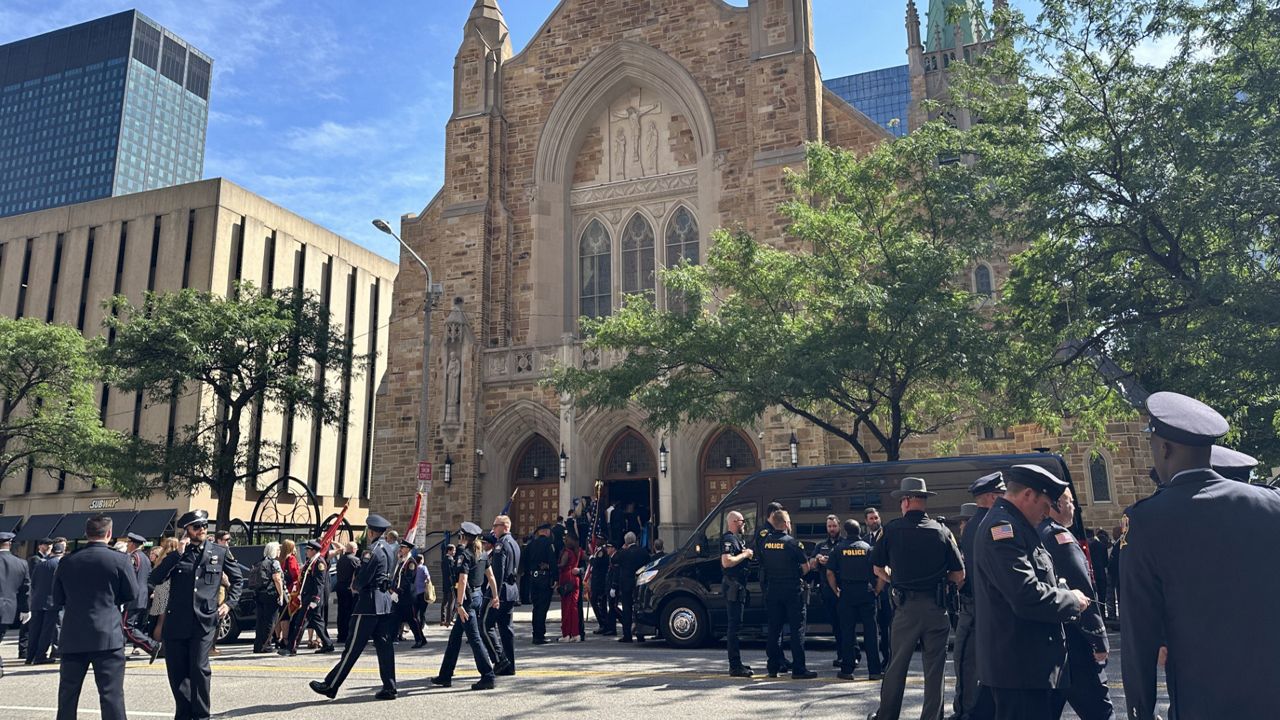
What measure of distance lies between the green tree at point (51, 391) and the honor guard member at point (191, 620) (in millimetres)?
23910

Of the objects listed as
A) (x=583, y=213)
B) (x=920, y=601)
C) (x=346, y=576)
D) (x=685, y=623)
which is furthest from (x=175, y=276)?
(x=920, y=601)

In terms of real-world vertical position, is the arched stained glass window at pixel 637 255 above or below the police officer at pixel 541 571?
above

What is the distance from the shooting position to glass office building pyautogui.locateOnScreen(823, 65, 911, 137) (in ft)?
478

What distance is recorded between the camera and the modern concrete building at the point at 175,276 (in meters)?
41.0

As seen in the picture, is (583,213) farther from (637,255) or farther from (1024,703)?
(1024,703)

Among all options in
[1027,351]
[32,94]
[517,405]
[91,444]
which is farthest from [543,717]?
[32,94]

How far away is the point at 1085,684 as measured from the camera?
4.97 metres

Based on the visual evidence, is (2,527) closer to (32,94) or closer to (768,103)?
(768,103)

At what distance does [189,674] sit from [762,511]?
7.83 m

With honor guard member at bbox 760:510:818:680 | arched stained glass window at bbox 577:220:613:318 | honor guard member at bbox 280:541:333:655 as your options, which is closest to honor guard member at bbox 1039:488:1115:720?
honor guard member at bbox 760:510:818:680

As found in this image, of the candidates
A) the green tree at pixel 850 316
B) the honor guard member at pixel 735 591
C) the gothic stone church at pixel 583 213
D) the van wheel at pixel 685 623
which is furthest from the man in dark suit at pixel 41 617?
the gothic stone church at pixel 583 213

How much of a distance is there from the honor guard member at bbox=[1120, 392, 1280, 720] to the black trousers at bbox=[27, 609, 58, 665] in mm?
13306

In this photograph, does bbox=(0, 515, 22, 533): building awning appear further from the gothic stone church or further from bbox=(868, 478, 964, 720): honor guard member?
bbox=(868, 478, 964, 720): honor guard member

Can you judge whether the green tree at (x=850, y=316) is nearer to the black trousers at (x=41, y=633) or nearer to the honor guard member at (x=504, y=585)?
the honor guard member at (x=504, y=585)
